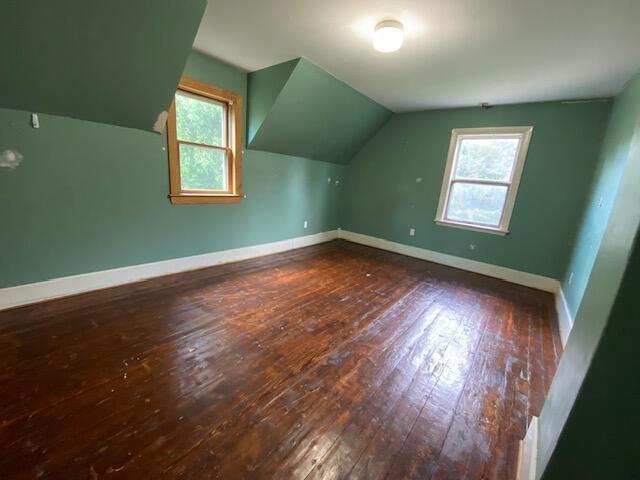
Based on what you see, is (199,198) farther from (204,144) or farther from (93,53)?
(93,53)

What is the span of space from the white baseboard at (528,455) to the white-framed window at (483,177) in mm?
3146

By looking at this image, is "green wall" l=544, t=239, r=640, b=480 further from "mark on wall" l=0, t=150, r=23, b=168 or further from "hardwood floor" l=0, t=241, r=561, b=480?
"mark on wall" l=0, t=150, r=23, b=168

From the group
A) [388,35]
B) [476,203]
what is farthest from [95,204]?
[476,203]

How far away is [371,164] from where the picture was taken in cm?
500

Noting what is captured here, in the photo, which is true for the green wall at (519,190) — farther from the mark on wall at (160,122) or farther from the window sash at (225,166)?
the mark on wall at (160,122)

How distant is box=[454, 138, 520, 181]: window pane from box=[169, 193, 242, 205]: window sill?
11.3 ft

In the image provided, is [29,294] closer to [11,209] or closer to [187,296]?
[11,209]

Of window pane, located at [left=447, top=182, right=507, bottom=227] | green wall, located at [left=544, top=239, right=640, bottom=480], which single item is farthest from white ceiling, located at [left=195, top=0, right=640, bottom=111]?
green wall, located at [left=544, top=239, right=640, bottom=480]

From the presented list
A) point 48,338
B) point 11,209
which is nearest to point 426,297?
point 48,338

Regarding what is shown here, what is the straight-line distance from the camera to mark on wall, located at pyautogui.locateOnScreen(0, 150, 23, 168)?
196 centimetres

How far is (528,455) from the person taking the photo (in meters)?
1.16

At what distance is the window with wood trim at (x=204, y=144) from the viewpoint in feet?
9.23

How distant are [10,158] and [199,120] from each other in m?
1.61

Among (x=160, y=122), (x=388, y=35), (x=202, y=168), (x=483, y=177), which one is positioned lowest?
(x=202, y=168)
